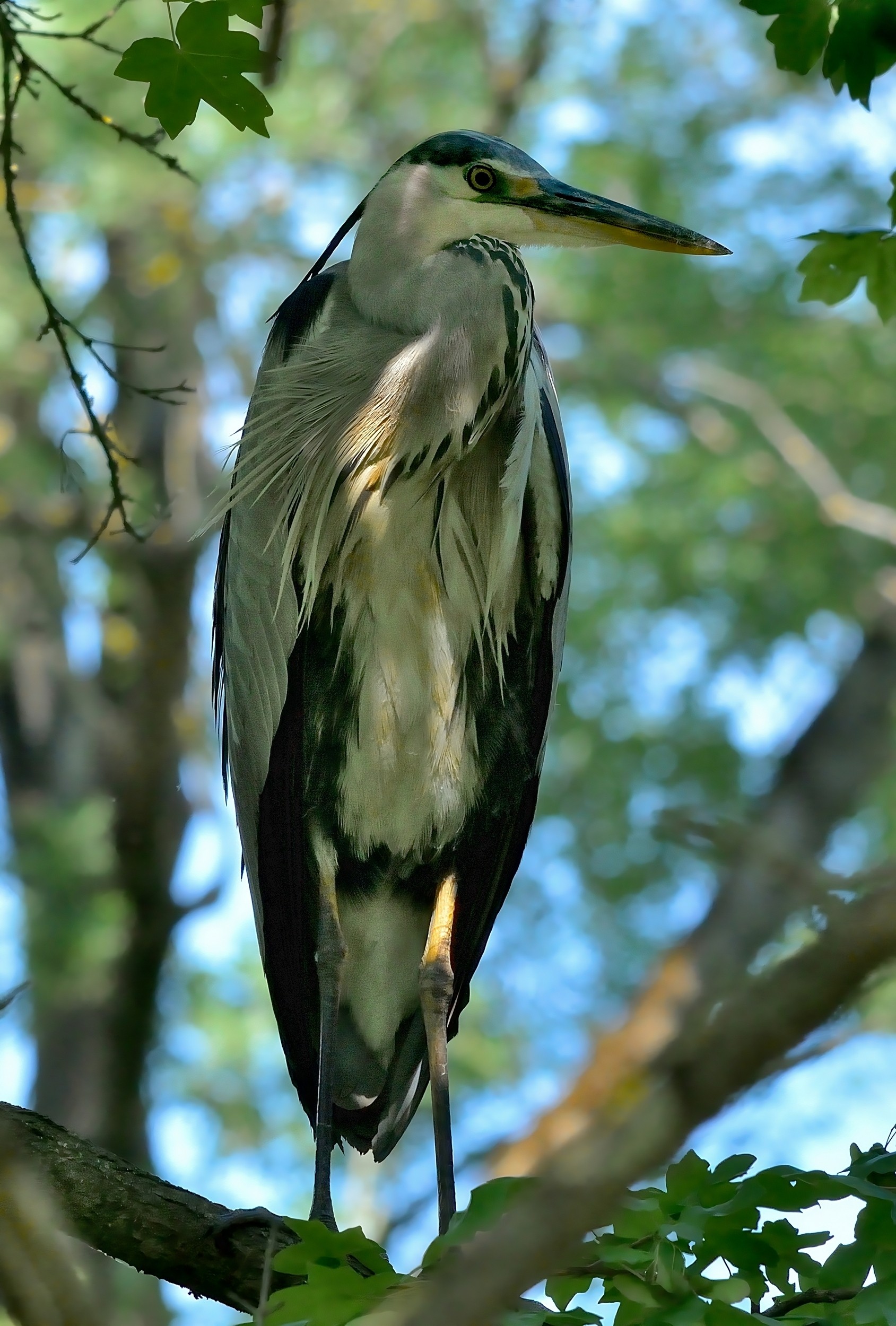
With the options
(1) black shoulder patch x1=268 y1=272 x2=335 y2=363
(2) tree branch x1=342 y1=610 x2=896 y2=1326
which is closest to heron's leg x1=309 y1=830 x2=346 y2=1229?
(1) black shoulder patch x1=268 y1=272 x2=335 y2=363

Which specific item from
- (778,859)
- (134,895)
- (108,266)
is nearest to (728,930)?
(134,895)

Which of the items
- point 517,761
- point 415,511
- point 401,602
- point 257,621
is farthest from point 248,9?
point 517,761

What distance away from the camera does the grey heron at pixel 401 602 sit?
2.75 metres

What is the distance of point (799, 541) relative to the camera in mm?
7934

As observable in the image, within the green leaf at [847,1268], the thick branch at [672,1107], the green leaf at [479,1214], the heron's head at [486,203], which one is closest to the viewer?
the thick branch at [672,1107]

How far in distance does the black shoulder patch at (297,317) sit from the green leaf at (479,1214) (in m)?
1.91

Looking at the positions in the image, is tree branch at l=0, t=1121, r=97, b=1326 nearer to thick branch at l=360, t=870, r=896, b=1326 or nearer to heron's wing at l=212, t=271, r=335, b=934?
thick branch at l=360, t=870, r=896, b=1326

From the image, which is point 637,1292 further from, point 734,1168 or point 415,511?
point 415,511

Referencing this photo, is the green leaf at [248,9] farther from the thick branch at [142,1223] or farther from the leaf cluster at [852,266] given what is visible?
the thick branch at [142,1223]

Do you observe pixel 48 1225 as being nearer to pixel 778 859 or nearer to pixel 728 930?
pixel 778 859

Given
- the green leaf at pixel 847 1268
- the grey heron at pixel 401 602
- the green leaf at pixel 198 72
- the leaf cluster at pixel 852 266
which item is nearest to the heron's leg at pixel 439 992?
A: the grey heron at pixel 401 602

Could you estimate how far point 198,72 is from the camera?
6.47 feet

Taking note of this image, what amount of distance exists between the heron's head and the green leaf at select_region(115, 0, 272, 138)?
83 centimetres

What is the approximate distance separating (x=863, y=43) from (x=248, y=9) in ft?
2.67
